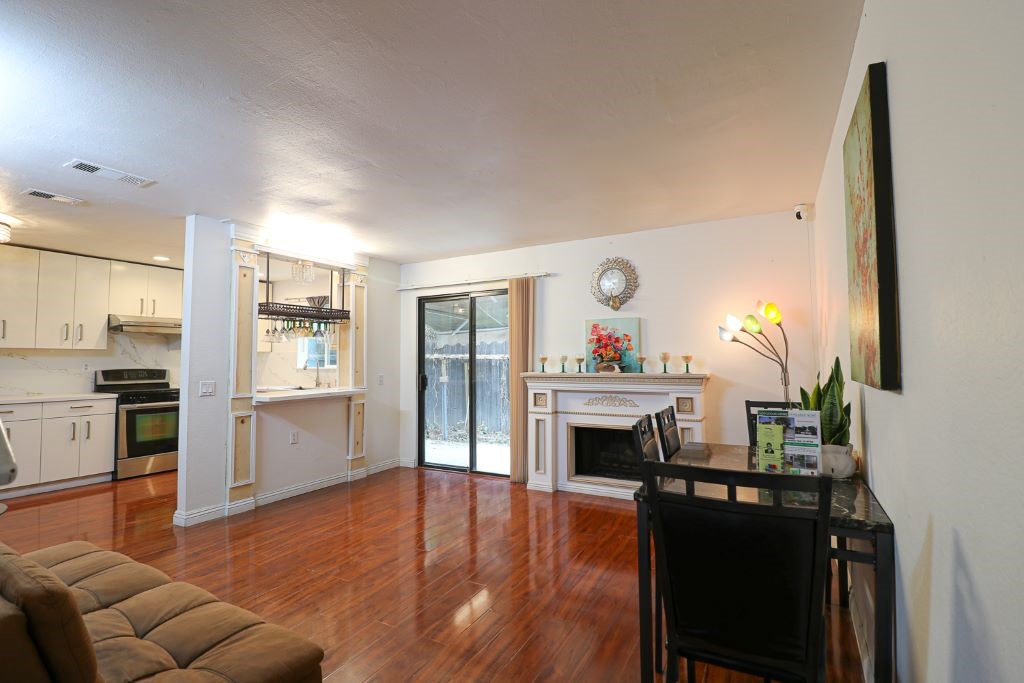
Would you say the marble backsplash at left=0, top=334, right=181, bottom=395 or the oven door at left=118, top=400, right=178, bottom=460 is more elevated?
the marble backsplash at left=0, top=334, right=181, bottom=395

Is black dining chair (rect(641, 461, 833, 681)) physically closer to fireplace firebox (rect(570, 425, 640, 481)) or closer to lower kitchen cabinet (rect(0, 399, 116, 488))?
fireplace firebox (rect(570, 425, 640, 481))

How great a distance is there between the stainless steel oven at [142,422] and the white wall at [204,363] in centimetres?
225

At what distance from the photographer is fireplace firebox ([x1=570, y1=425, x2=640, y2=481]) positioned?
484 centimetres

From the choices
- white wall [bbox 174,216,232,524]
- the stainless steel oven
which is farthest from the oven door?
white wall [bbox 174,216,232,524]

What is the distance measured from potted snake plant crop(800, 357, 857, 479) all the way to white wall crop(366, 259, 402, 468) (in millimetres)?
4745

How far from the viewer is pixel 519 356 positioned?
536cm

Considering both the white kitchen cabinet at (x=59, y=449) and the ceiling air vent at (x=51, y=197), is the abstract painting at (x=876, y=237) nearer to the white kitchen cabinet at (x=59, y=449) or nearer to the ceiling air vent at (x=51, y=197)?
the ceiling air vent at (x=51, y=197)

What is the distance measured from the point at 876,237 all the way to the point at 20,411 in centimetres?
707

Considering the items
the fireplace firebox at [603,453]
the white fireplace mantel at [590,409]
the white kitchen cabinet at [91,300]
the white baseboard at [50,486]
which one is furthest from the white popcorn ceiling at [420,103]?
the white baseboard at [50,486]

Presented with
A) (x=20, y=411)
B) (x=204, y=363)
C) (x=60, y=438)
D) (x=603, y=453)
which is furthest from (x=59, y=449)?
(x=603, y=453)

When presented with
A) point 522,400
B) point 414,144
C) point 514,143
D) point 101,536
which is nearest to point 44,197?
point 101,536

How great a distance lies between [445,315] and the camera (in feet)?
20.1

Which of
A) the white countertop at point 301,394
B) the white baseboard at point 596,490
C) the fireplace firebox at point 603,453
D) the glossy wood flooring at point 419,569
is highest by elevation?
the white countertop at point 301,394

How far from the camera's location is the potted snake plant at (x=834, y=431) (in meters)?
2.05
